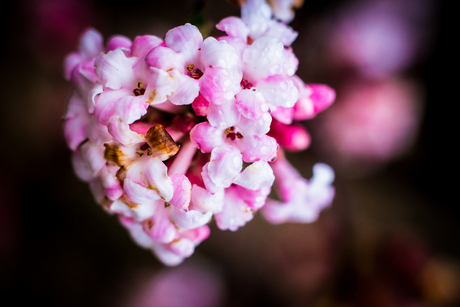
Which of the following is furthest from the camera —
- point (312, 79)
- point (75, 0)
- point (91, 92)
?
point (75, 0)

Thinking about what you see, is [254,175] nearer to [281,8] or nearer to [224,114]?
[224,114]

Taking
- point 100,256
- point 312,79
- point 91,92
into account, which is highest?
point 91,92

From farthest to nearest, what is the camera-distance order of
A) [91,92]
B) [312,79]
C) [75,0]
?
[75,0] < [312,79] < [91,92]

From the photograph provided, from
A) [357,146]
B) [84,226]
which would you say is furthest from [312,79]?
[84,226]

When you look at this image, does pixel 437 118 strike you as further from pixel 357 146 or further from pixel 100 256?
pixel 100 256

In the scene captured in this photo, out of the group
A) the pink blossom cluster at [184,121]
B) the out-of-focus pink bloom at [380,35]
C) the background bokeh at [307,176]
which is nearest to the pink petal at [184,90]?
the pink blossom cluster at [184,121]

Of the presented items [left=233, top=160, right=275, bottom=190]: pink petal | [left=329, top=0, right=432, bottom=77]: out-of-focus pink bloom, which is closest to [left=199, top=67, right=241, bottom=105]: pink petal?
[left=233, top=160, right=275, bottom=190]: pink petal

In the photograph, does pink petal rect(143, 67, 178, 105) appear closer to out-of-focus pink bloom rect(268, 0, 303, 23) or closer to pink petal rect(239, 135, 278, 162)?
pink petal rect(239, 135, 278, 162)
